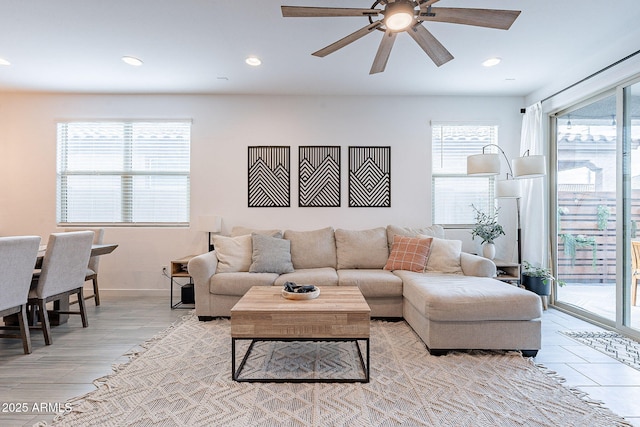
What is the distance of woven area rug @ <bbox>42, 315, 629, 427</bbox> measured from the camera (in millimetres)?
1694

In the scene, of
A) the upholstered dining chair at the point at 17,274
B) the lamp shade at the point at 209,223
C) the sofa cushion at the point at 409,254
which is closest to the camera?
the upholstered dining chair at the point at 17,274

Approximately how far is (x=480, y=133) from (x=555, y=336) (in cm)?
265

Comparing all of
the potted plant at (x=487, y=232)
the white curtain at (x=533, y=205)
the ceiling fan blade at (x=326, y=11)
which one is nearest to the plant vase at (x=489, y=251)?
the potted plant at (x=487, y=232)

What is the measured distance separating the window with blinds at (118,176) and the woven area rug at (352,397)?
2.40 m

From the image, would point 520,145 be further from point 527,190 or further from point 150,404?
point 150,404

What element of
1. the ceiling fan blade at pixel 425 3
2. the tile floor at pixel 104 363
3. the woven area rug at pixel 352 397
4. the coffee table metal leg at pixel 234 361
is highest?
the ceiling fan blade at pixel 425 3

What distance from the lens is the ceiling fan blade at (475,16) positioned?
5.89 feet

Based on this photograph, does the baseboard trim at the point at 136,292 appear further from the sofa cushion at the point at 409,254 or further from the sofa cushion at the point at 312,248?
the sofa cushion at the point at 409,254

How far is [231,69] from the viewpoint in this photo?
3531 millimetres

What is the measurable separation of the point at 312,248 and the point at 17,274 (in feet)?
8.53

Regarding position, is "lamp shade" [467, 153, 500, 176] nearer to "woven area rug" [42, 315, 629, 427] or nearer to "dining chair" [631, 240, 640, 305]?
"dining chair" [631, 240, 640, 305]

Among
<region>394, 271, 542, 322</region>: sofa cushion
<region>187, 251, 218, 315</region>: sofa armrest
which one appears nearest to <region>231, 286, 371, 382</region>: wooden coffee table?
<region>394, 271, 542, 322</region>: sofa cushion

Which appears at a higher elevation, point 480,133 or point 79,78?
point 79,78

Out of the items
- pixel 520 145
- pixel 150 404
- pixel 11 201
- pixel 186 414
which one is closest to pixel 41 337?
pixel 150 404
